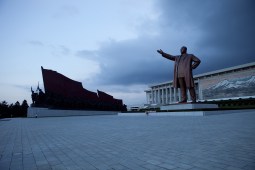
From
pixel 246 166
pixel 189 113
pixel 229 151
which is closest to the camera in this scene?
pixel 246 166

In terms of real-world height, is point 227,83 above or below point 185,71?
above

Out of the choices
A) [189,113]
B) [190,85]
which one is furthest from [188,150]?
[190,85]

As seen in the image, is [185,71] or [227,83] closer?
[185,71]

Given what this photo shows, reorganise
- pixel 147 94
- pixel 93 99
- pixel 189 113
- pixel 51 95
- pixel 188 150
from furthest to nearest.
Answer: pixel 147 94
pixel 93 99
pixel 51 95
pixel 189 113
pixel 188 150

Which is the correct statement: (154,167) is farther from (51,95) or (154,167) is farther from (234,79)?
(234,79)

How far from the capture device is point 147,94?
7962 cm

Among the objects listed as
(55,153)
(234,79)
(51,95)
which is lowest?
(55,153)

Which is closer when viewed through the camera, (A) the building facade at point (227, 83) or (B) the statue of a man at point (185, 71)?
(B) the statue of a man at point (185, 71)

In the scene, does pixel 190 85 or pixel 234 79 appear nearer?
pixel 190 85

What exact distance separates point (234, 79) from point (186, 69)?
3373 centimetres

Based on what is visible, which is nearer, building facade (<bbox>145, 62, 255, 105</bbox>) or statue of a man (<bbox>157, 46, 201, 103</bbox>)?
statue of a man (<bbox>157, 46, 201, 103</bbox>)

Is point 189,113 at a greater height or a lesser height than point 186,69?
lesser

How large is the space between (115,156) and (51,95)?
86.7 ft

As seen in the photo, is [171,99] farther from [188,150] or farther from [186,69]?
[188,150]
